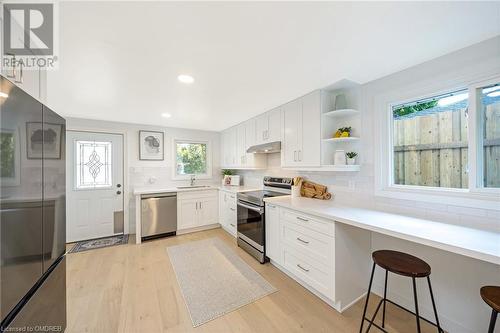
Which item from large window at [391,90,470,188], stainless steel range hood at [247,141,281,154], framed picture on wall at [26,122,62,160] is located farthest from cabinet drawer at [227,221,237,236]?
framed picture on wall at [26,122,62,160]

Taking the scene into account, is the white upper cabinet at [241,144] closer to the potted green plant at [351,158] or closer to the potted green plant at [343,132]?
the potted green plant at [343,132]

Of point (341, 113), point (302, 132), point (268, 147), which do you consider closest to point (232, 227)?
point (268, 147)

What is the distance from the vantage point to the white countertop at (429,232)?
1114mm

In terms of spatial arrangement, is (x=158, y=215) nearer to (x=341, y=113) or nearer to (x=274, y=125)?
(x=274, y=125)

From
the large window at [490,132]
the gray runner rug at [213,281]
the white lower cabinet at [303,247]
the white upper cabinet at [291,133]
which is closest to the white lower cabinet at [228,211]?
the gray runner rug at [213,281]

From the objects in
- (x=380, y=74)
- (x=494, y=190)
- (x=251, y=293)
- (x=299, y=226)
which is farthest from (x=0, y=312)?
(x=380, y=74)

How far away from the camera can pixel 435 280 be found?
5.46ft

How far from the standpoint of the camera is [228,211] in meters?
3.83

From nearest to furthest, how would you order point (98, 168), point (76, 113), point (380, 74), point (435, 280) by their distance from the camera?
point (435, 280) → point (380, 74) → point (76, 113) → point (98, 168)

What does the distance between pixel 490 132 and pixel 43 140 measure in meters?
3.03

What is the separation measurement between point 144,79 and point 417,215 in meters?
3.00

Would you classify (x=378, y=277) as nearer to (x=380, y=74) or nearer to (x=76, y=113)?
(x=380, y=74)

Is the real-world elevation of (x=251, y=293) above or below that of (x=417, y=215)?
below

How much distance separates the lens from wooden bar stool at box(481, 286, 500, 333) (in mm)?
1037
